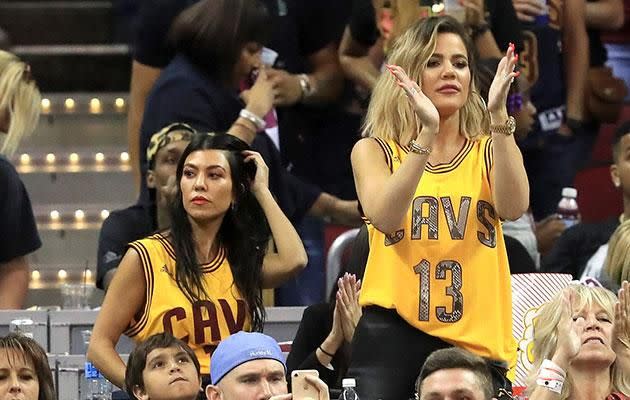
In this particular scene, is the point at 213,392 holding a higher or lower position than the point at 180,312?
lower

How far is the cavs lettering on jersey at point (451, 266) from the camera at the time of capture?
7.14m

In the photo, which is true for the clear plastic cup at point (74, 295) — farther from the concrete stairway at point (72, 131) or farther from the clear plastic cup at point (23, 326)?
the concrete stairway at point (72, 131)

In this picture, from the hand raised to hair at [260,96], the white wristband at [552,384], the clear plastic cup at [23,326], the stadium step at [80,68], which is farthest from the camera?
the stadium step at [80,68]

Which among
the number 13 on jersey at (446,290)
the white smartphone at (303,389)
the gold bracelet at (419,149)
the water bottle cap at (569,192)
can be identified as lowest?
the white smartphone at (303,389)

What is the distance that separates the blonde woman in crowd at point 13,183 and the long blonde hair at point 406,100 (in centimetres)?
245

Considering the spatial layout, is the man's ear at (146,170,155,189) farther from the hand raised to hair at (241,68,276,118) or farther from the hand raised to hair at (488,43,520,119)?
the hand raised to hair at (488,43,520,119)

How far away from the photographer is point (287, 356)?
8.40 m

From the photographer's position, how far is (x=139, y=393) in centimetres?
753

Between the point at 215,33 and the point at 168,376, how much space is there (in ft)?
8.00

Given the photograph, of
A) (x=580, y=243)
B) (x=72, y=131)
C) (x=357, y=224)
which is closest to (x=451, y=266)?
(x=580, y=243)

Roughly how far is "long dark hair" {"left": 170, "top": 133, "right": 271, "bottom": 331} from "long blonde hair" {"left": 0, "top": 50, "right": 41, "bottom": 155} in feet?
4.80

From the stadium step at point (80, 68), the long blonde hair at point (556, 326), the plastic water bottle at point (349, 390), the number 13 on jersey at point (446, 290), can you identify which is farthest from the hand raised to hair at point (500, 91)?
the stadium step at point (80, 68)

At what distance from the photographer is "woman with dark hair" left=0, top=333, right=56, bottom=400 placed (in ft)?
24.2

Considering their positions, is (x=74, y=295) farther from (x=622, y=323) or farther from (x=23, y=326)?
(x=622, y=323)
